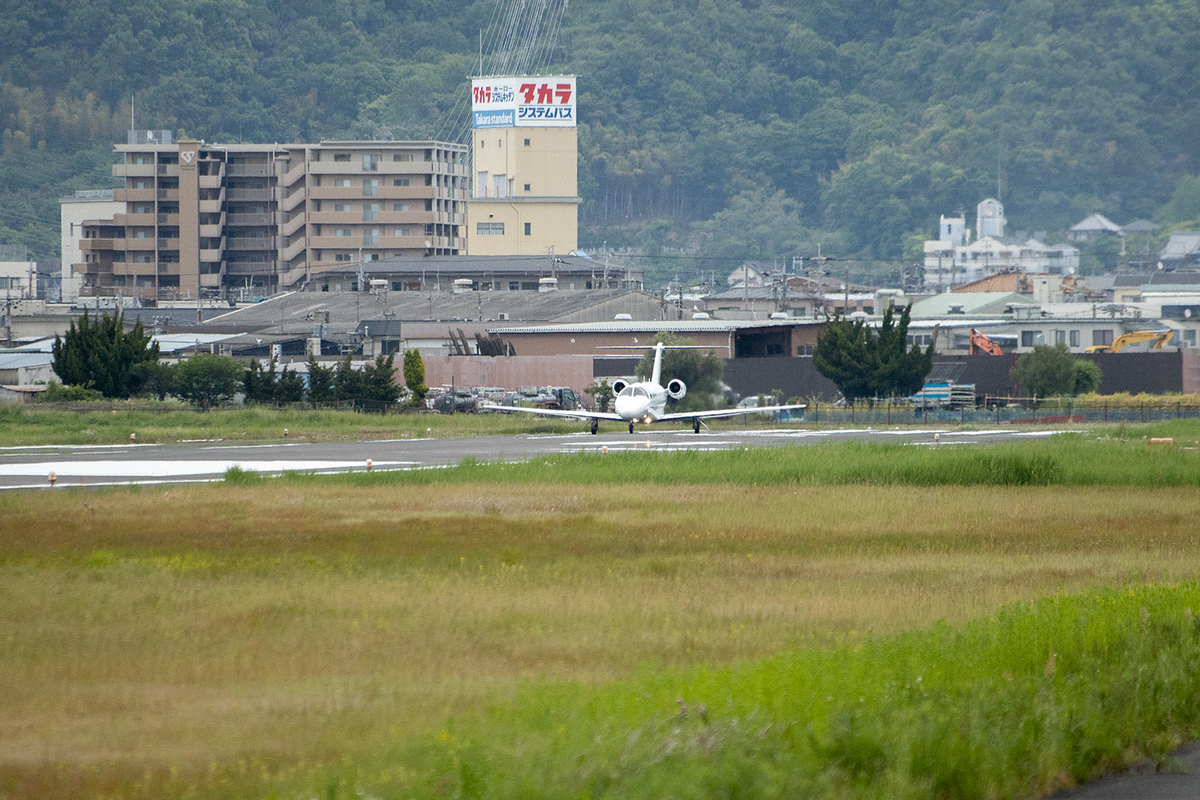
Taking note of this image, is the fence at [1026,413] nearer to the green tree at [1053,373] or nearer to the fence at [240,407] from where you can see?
the green tree at [1053,373]

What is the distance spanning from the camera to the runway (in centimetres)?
3344

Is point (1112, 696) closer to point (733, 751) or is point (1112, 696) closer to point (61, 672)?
point (733, 751)

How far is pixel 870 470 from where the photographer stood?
103ft

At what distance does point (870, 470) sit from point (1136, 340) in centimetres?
6080

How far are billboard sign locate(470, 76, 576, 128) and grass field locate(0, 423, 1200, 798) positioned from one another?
5037 inches

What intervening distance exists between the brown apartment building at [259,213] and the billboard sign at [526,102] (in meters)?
13.3

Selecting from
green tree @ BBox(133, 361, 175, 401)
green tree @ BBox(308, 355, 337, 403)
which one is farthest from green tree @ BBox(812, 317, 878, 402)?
green tree @ BBox(133, 361, 175, 401)

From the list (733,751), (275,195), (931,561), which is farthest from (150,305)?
(733,751)

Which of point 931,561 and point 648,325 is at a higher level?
point 648,325

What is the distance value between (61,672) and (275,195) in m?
128

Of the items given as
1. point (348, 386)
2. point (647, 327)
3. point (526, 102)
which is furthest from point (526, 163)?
point (348, 386)

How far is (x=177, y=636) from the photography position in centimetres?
1304

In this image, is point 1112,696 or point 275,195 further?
point 275,195

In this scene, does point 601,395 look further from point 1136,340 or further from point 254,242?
point 254,242
